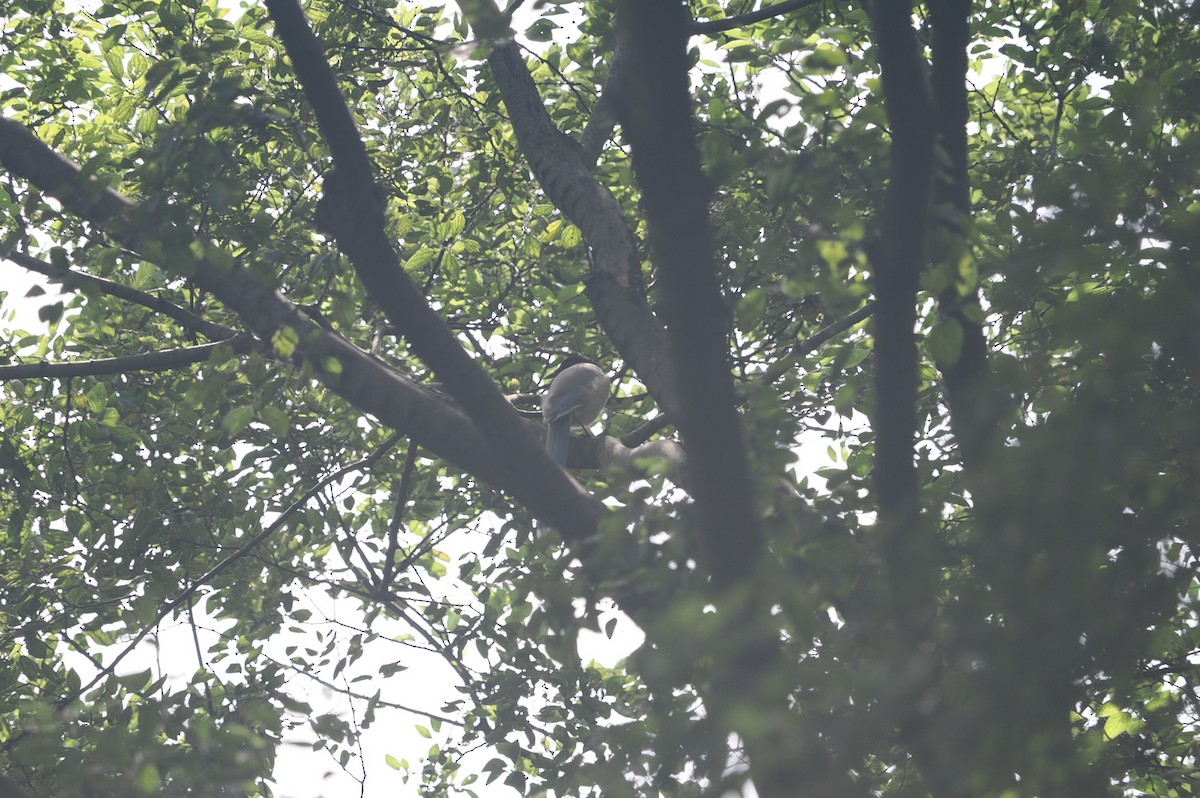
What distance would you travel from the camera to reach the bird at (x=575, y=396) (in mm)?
5133

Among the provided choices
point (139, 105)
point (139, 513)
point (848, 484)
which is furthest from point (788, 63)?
point (139, 513)

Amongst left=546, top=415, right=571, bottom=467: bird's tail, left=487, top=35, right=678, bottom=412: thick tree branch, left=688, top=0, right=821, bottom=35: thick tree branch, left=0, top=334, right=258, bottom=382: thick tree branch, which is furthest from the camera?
left=546, top=415, right=571, bottom=467: bird's tail

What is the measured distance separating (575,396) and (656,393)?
60.3 inches

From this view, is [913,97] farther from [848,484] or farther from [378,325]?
[378,325]

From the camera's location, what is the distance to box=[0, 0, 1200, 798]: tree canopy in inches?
77.6

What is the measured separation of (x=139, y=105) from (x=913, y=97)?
14.2 ft

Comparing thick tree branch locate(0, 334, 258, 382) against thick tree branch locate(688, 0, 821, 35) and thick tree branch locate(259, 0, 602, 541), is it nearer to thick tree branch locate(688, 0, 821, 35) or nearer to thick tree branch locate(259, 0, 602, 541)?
thick tree branch locate(259, 0, 602, 541)

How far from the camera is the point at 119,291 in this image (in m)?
3.61

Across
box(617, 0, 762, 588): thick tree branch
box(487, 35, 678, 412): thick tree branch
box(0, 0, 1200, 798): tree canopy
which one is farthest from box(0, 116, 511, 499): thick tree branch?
box(617, 0, 762, 588): thick tree branch

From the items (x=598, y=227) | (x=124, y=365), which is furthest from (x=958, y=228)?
(x=124, y=365)

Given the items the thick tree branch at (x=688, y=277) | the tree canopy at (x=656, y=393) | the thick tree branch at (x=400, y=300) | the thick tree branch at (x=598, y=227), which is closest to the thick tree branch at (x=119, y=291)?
the tree canopy at (x=656, y=393)

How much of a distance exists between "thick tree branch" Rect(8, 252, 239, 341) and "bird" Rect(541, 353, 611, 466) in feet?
5.49

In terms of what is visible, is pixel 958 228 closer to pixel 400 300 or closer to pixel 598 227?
pixel 400 300

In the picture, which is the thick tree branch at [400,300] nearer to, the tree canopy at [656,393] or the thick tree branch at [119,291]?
the tree canopy at [656,393]
